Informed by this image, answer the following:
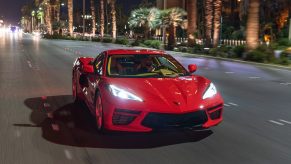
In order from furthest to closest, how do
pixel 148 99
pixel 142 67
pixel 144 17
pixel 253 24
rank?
pixel 144 17 < pixel 253 24 < pixel 142 67 < pixel 148 99

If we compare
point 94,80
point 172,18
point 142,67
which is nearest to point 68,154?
point 94,80

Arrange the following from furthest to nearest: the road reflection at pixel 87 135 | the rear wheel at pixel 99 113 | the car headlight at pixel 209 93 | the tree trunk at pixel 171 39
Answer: the tree trunk at pixel 171 39
the rear wheel at pixel 99 113
the car headlight at pixel 209 93
the road reflection at pixel 87 135

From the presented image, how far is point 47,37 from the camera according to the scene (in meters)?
90.4

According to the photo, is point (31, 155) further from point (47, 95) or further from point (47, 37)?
point (47, 37)

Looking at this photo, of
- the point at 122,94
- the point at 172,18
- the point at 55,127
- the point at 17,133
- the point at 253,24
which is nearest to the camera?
the point at 122,94

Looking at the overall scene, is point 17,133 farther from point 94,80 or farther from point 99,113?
point 94,80

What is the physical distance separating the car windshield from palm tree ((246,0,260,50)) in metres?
20.4

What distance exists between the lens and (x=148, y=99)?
7.21 meters

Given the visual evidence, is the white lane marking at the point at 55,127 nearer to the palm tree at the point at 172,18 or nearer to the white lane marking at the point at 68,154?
the white lane marking at the point at 68,154

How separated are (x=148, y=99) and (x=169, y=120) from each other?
16.8 inches

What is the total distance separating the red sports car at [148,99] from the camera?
713 centimetres

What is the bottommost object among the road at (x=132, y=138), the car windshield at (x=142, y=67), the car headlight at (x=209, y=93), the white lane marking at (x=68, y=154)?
the white lane marking at (x=68, y=154)

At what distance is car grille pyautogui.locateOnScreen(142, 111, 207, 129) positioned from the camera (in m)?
7.10

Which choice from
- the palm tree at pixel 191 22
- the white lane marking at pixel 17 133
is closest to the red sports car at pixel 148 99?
the white lane marking at pixel 17 133
